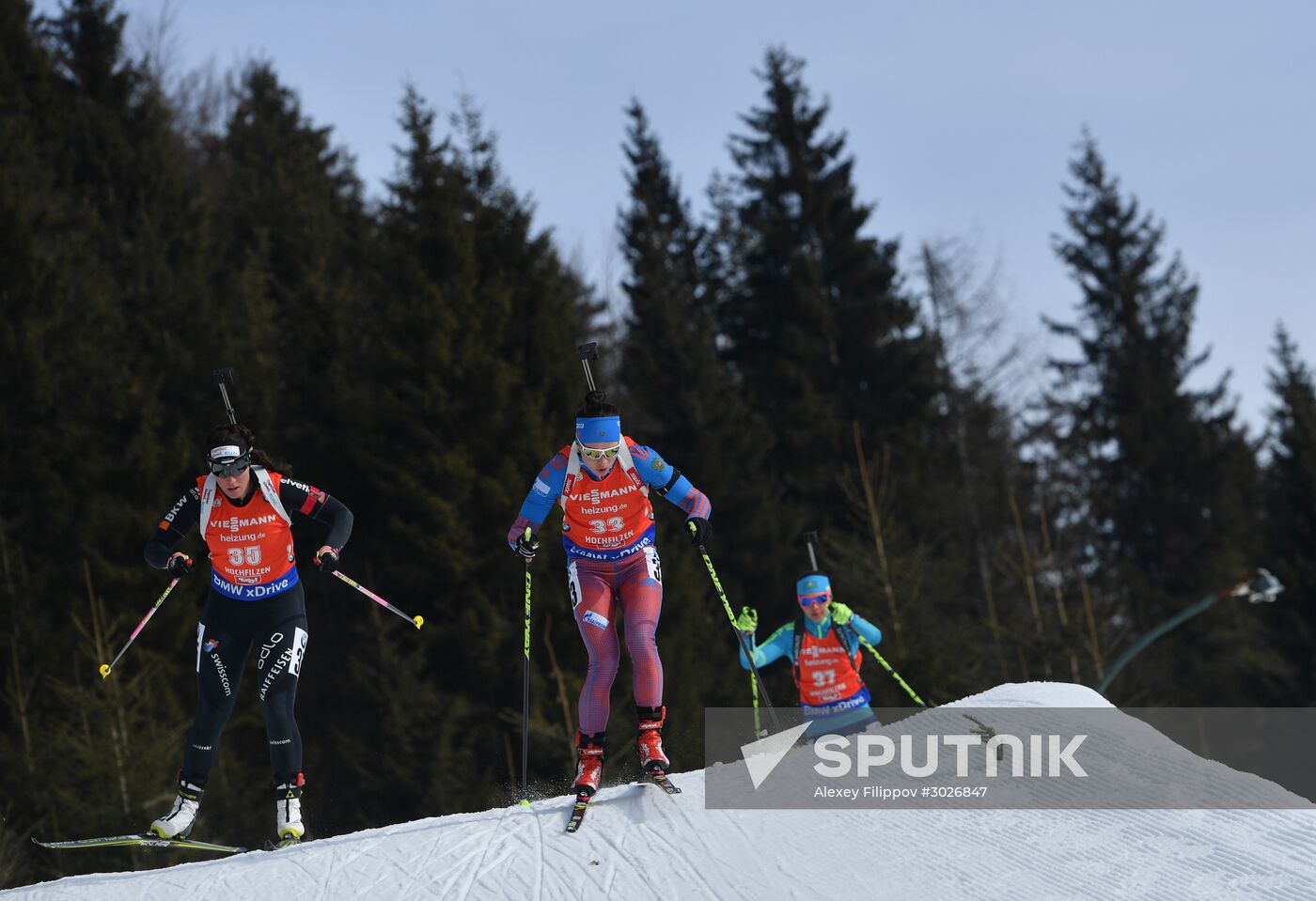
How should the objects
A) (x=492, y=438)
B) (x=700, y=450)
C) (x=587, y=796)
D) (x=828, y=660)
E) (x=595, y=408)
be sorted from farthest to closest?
(x=700, y=450) < (x=492, y=438) < (x=828, y=660) < (x=595, y=408) < (x=587, y=796)

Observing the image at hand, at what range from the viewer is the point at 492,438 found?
2127cm

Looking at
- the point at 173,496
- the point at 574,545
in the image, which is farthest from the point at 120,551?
the point at 574,545

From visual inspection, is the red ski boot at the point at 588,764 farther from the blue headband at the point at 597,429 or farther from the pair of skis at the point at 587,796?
the blue headband at the point at 597,429

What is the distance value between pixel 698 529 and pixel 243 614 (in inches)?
104

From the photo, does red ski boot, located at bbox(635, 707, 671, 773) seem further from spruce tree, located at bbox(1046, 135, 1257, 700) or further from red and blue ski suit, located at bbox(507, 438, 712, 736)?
spruce tree, located at bbox(1046, 135, 1257, 700)

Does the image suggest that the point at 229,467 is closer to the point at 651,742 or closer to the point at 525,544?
the point at 525,544

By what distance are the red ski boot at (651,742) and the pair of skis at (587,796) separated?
0.12 ft

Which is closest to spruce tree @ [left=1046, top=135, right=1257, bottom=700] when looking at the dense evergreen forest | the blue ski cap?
the dense evergreen forest

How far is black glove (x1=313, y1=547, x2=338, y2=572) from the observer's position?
676 cm

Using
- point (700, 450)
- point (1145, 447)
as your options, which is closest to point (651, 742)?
point (700, 450)

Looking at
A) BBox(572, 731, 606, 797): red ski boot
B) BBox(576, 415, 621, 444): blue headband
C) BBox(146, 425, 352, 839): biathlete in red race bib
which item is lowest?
BBox(572, 731, 606, 797): red ski boot

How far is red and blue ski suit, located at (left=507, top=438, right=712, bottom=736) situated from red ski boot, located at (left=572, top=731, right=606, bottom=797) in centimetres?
6

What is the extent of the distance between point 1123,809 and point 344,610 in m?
17.3

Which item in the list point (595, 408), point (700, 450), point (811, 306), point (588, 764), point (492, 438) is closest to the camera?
point (588, 764)
